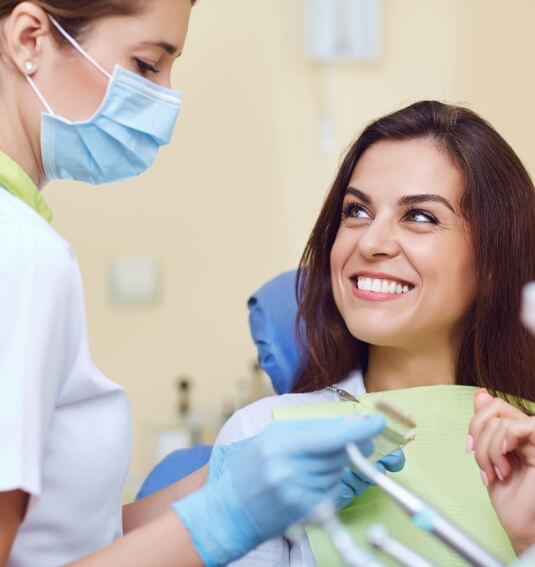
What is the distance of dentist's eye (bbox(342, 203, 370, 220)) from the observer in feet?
5.16

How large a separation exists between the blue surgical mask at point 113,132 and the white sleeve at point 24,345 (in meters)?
Answer: 0.29

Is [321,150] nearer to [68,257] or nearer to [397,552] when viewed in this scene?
[68,257]

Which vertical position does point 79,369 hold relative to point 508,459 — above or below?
above

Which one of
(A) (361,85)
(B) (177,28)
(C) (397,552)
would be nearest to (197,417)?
(A) (361,85)

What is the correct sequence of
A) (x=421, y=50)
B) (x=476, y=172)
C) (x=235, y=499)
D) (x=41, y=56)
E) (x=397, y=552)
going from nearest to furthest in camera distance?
(x=397, y=552) < (x=235, y=499) < (x=41, y=56) < (x=476, y=172) < (x=421, y=50)

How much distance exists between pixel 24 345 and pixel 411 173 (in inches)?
31.8

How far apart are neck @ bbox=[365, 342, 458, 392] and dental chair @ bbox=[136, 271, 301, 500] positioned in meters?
0.26

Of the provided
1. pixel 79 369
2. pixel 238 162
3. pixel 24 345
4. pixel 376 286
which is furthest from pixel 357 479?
pixel 238 162

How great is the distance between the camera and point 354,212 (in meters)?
1.59

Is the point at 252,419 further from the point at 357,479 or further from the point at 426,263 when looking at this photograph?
the point at 426,263

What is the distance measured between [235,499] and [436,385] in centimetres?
71

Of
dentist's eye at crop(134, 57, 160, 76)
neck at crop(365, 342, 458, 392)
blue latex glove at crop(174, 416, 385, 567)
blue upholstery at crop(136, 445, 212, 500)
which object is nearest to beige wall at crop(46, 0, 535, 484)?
blue upholstery at crop(136, 445, 212, 500)

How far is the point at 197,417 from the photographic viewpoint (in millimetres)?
3105

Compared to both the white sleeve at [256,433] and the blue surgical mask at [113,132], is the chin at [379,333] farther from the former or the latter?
the blue surgical mask at [113,132]
